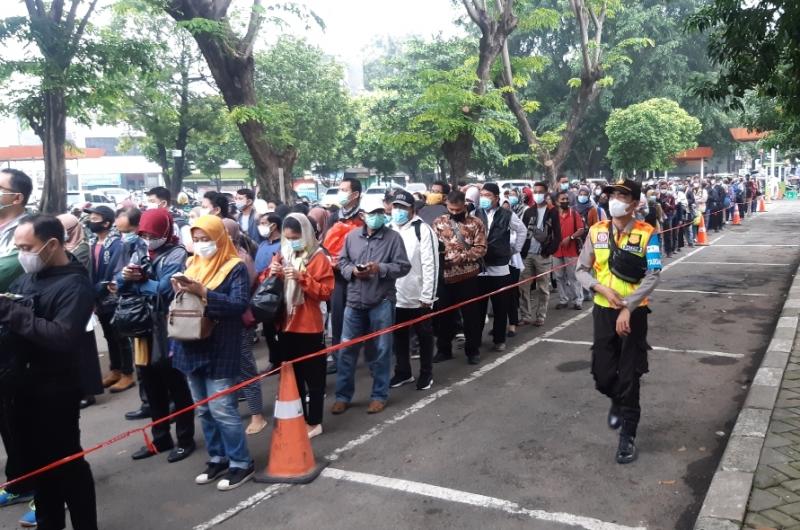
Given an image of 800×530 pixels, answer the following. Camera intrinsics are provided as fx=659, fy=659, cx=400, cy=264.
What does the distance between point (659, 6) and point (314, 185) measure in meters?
23.6

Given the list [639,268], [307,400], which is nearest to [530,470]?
[639,268]

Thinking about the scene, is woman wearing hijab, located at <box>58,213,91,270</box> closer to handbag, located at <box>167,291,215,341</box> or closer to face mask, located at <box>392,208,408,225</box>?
handbag, located at <box>167,291,215,341</box>

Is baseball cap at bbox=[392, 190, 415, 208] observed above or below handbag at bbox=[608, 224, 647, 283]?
above

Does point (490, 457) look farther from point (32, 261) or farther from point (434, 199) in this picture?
point (434, 199)

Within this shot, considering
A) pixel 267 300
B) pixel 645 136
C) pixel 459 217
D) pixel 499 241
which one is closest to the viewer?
pixel 267 300

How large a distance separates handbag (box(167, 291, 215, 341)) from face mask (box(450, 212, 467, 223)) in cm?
347

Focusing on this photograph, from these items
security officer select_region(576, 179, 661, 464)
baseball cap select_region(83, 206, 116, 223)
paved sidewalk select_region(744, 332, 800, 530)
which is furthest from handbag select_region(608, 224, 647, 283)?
baseball cap select_region(83, 206, 116, 223)

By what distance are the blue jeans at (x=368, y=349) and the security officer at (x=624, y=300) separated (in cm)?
182

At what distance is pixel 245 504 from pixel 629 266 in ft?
9.77

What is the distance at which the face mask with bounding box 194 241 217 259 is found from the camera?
4.30 m

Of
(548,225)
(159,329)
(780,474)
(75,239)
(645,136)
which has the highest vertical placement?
(645,136)

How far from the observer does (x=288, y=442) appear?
4.52 metres

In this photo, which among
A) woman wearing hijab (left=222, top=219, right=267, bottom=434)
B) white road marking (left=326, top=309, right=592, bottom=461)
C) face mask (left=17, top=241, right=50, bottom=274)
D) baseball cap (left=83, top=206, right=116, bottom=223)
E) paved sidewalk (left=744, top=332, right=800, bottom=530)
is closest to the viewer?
face mask (left=17, top=241, right=50, bottom=274)

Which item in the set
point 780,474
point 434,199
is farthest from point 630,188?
point 434,199
